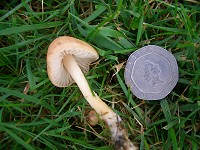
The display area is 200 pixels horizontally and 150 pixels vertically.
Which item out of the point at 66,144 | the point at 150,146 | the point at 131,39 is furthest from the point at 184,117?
the point at 66,144

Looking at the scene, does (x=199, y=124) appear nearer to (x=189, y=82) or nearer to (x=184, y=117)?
(x=184, y=117)

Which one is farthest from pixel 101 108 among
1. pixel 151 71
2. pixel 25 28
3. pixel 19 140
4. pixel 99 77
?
pixel 25 28

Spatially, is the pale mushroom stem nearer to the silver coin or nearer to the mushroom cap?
the mushroom cap

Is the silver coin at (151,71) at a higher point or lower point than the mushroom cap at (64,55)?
lower

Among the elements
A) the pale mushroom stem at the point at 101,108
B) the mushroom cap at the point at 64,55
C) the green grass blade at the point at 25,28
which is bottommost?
the pale mushroom stem at the point at 101,108

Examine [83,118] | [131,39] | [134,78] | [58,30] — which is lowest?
[83,118]

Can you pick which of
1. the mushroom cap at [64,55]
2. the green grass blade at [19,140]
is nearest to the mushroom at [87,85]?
the mushroom cap at [64,55]

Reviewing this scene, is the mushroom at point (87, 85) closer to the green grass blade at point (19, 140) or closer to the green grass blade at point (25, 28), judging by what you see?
the green grass blade at point (25, 28)
